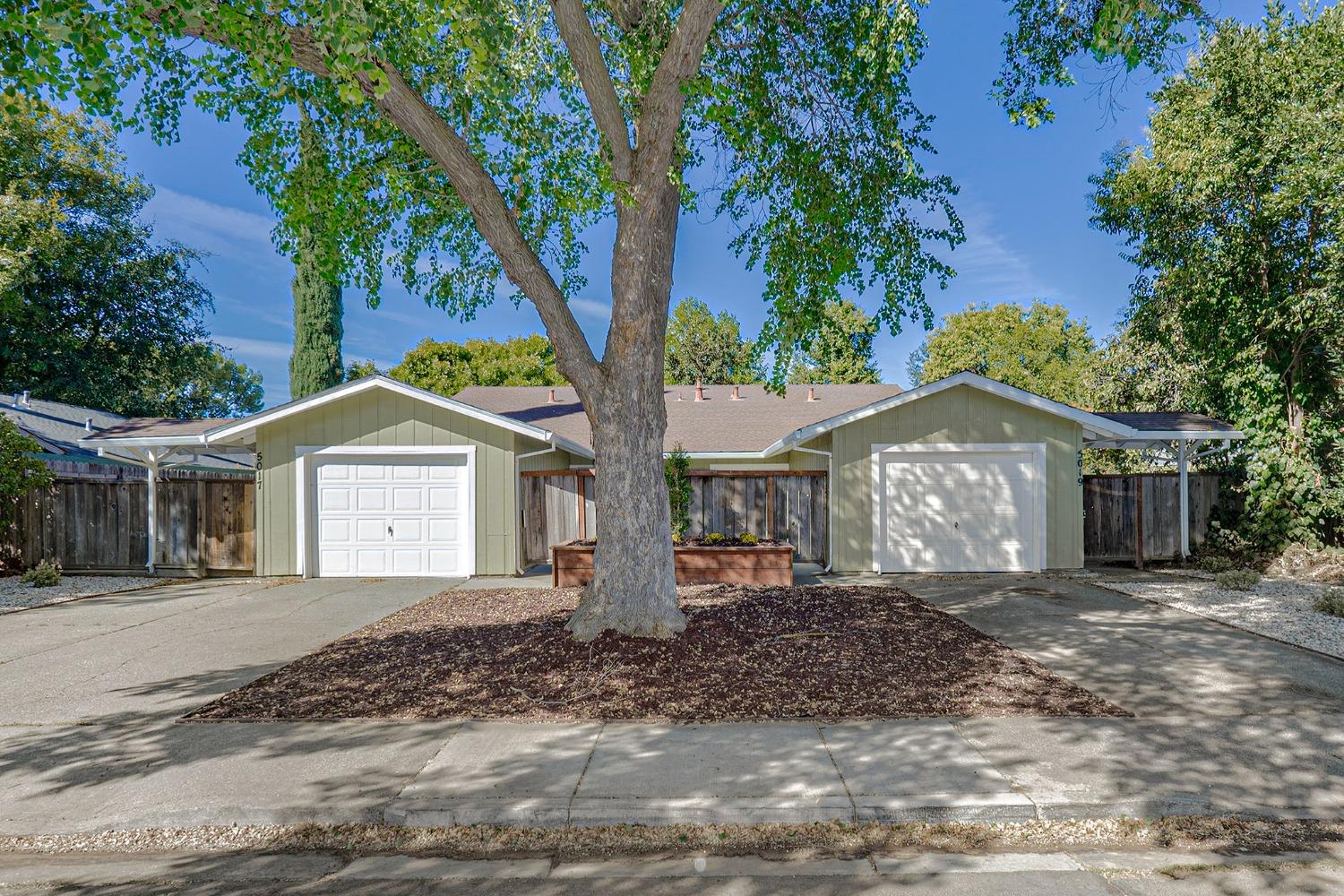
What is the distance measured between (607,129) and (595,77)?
1.39ft

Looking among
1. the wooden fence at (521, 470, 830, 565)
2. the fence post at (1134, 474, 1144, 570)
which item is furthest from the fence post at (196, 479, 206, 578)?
the fence post at (1134, 474, 1144, 570)

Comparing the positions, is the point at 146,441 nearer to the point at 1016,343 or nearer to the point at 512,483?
the point at 512,483

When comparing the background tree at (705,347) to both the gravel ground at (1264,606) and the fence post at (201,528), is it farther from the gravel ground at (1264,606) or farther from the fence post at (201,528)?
the gravel ground at (1264,606)

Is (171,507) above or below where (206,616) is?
above

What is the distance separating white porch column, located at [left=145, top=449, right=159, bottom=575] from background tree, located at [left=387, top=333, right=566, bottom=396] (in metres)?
18.7

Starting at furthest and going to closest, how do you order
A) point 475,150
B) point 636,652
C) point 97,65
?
point 475,150, point 636,652, point 97,65

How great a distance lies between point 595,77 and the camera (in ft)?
19.6

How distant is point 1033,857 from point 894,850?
0.61 meters

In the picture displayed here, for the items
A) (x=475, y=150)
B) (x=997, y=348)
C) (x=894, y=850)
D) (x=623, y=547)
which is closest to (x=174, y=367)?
(x=475, y=150)

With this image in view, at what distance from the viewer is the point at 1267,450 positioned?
11.3 metres

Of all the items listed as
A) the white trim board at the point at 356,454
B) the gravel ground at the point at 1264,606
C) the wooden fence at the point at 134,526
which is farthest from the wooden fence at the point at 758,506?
the wooden fence at the point at 134,526

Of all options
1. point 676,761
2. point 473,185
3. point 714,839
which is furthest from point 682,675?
point 473,185

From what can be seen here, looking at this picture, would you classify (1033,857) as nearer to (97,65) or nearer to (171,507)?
(97,65)

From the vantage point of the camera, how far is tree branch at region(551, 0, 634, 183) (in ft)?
18.7
